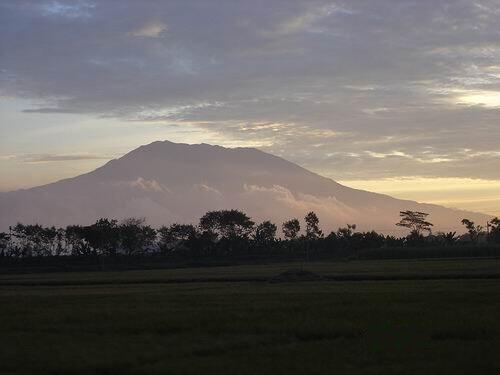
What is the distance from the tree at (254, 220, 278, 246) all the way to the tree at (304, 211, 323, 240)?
608cm

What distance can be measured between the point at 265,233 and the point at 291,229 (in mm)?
6331

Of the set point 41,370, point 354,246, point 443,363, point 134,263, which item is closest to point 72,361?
point 41,370

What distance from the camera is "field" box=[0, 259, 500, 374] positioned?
14.8m

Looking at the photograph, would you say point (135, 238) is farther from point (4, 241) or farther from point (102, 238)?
point (4, 241)

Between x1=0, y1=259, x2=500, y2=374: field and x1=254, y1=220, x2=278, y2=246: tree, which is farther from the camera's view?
x1=254, y1=220, x2=278, y2=246: tree

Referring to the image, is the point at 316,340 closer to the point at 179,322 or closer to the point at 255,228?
the point at 179,322

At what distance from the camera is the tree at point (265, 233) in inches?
4407

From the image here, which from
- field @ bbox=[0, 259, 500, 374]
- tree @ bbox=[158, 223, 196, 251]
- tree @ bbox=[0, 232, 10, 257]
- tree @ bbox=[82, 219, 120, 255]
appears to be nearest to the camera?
field @ bbox=[0, 259, 500, 374]

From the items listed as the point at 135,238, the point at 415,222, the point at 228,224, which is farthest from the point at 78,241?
the point at 415,222

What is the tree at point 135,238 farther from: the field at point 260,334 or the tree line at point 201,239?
the field at point 260,334

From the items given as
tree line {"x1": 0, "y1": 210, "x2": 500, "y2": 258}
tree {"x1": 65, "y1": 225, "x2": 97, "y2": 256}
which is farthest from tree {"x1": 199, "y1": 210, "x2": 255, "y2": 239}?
tree {"x1": 65, "y1": 225, "x2": 97, "y2": 256}

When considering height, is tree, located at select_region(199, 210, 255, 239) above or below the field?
above

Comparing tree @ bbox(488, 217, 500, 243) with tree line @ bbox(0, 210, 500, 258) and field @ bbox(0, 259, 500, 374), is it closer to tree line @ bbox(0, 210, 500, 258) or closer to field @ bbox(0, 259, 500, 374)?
tree line @ bbox(0, 210, 500, 258)

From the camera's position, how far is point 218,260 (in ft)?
324
